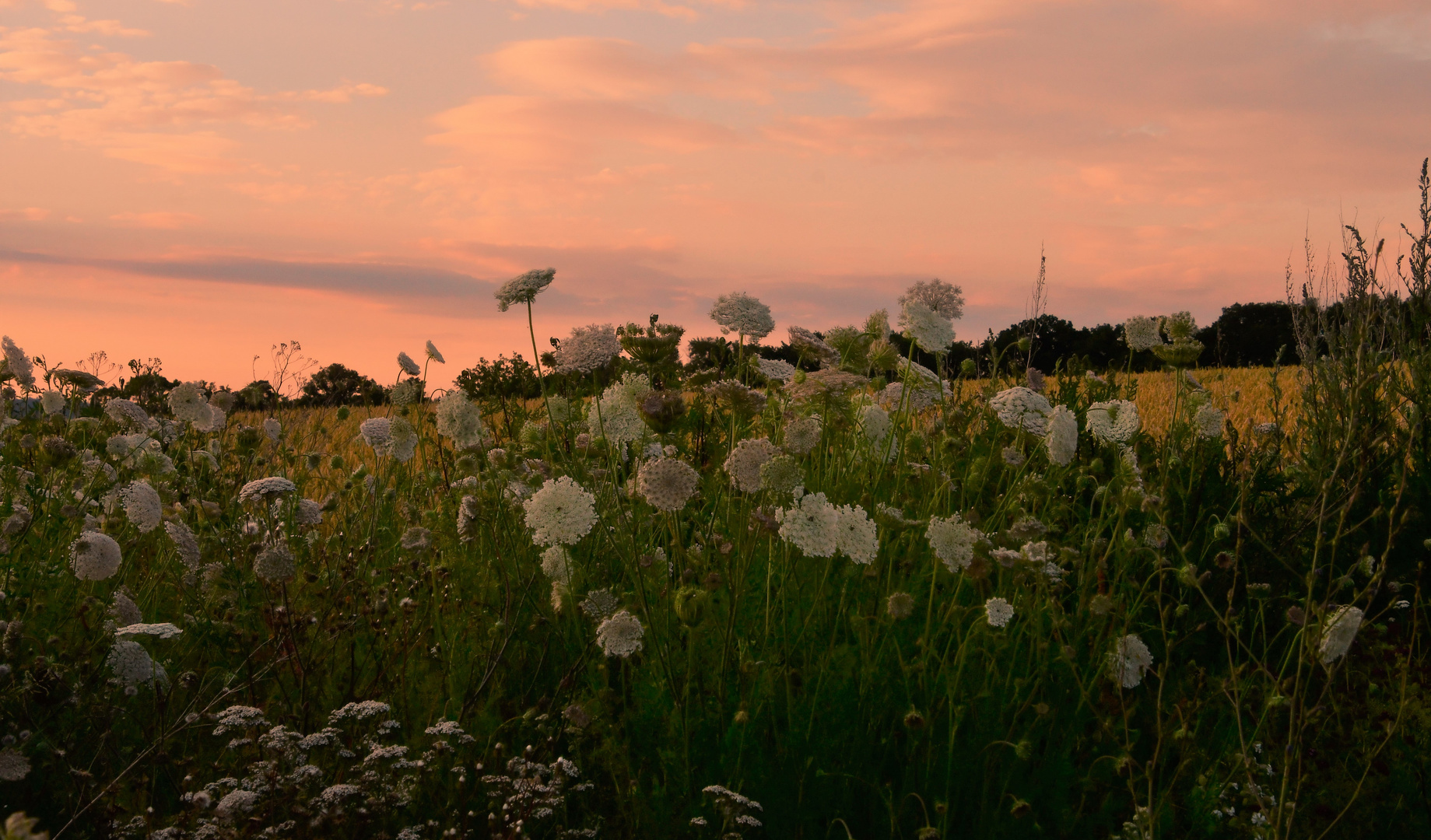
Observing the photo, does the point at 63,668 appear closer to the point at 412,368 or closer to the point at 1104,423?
the point at 412,368

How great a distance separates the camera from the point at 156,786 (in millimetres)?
3102

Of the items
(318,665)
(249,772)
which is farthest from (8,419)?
(249,772)

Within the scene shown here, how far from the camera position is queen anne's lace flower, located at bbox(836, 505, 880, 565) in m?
2.64

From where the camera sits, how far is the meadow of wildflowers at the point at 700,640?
262 cm

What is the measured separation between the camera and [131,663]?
9.97 ft

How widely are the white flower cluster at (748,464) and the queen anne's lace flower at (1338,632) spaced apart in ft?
5.01

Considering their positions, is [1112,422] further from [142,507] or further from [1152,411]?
[1152,411]

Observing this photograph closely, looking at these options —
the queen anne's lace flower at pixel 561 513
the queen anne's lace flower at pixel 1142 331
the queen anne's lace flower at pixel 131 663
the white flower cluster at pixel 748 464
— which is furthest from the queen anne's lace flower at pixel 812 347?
the queen anne's lace flower at pixel 131 663

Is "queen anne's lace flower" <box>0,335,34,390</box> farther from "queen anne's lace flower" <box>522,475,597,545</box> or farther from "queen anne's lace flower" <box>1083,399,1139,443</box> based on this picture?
"queen anne's lace flower" <box>1083,399,1139,443</box>

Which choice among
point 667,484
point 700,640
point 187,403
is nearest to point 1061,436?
point 700,640

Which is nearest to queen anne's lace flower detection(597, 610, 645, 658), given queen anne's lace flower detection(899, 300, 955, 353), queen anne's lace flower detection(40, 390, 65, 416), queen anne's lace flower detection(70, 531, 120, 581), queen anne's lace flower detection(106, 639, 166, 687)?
queen anne's lace flower detection(106, 639, 166, 687)

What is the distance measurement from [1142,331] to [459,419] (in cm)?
341

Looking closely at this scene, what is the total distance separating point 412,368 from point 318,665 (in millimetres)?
1960

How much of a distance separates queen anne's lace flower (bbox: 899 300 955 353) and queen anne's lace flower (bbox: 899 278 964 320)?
0.91 metres
